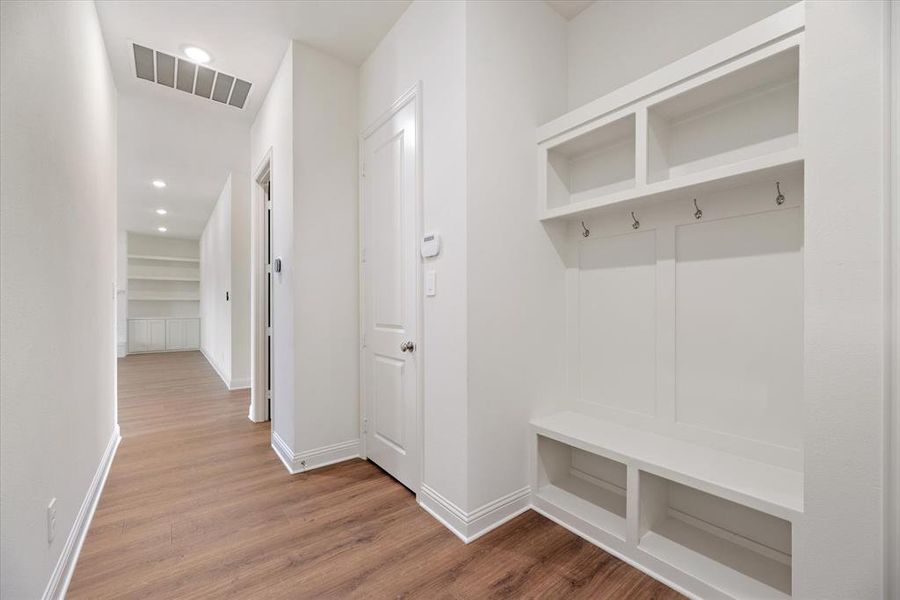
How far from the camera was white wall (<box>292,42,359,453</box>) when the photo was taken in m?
2.59

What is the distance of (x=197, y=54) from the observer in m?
2.68

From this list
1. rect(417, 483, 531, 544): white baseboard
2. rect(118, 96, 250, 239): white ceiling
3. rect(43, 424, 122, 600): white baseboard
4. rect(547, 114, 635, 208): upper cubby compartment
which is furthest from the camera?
rect(118, 96, 250, 239): white ceiling

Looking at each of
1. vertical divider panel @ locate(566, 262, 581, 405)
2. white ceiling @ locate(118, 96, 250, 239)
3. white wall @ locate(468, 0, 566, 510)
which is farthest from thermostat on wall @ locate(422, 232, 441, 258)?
white ceiling @ locate(118, 96, 250, 239)

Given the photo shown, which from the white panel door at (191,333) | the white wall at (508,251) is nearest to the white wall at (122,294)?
the white panel door at (191,333)

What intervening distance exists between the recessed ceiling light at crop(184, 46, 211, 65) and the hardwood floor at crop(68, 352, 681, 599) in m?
2.90

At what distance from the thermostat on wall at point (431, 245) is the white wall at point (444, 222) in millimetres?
32

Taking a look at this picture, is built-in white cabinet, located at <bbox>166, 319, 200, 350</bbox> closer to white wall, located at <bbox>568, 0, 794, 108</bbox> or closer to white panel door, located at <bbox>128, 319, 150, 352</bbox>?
white panel door, located at <bbox>128, 319, 150, 352</bbox>

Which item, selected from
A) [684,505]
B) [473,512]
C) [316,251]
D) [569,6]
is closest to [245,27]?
[316,251]

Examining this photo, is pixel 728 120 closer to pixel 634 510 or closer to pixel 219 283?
pixel 634 510

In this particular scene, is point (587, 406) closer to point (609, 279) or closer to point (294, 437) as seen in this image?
point (609, 279)

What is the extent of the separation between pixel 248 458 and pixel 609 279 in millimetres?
2778

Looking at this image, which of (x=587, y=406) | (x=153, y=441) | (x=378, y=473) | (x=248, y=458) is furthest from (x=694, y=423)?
(x=153, y=441)

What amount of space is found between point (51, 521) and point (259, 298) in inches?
92.9

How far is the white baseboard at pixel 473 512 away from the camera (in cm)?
180
